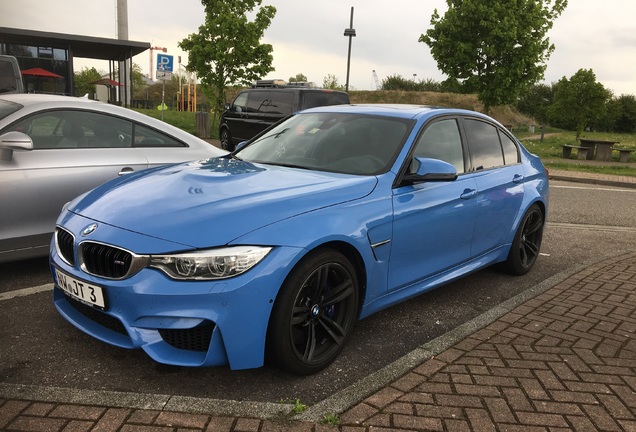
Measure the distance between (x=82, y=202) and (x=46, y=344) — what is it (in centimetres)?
88

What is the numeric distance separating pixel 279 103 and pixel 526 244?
9.85 meters

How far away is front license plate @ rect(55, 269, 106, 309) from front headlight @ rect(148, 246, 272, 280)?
36cm

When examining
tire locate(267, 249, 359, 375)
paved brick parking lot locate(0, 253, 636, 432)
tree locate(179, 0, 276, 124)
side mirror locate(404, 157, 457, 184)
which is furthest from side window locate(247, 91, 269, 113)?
tire locate(267, 249, 359, 375)

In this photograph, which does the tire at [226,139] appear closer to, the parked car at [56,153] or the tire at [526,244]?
the parked car at [56,153]

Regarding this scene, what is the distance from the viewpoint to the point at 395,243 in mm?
3365

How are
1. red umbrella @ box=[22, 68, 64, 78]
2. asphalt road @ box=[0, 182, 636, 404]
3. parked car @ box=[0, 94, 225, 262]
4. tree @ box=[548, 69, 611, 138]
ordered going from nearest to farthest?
asphalt road @ box=[0, 182, 636, 404]
parked car @ box=[0, 94, 225, 262]
red umbrella @ box=[22, 68, 64, 78]
tree @ box=[548, 69, 611, 138]

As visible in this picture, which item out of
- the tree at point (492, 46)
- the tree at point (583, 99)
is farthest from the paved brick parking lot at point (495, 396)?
the tree at point (583, 99)

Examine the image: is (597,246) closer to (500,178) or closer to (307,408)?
(500,178)

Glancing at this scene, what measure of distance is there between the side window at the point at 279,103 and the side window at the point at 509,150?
9111 mm

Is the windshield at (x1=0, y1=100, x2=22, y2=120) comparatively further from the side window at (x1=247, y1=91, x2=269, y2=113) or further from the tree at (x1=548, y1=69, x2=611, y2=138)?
the tree at (x1=548, y1=69, x2=611, y2=138)

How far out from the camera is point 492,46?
27250 millimetres

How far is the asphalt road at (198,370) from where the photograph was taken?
2.84m

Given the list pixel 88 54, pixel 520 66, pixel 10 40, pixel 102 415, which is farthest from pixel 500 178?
pixel 88 54

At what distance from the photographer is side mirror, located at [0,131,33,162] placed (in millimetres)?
3959
